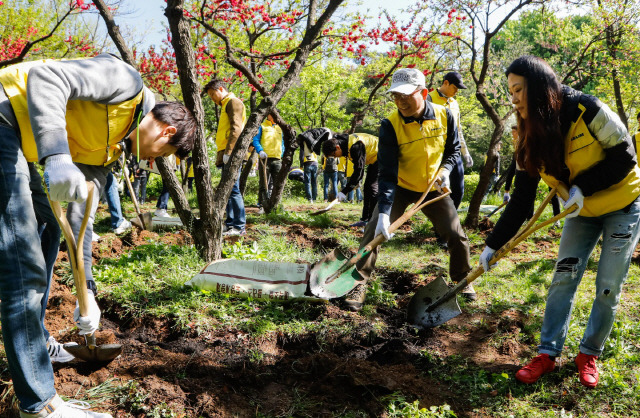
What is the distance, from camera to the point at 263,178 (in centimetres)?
721

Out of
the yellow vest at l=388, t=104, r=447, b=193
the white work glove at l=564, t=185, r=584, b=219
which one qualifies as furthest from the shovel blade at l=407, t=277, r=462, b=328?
the white work glove at l=564, t=185, r=584, b=219

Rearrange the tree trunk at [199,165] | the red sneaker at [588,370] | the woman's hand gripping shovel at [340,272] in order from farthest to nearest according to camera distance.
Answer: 1. the tree trunk at [199,165]
2. the woman's hand gripping shovel at [340,272]
3. the red sneaker at [588,370]

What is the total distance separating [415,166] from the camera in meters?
3.48

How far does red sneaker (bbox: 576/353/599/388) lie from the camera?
2299 millimetres

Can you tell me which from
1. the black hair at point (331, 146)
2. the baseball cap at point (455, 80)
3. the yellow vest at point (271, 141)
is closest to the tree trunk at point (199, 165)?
the black hair at point (331, 146)

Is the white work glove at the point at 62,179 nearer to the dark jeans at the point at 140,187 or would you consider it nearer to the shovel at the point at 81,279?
the shovel at the point at 81,279

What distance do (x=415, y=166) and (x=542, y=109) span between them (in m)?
1.44

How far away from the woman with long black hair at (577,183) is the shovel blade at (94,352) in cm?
223

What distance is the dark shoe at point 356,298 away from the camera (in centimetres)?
332

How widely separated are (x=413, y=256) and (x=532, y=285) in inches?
51.6

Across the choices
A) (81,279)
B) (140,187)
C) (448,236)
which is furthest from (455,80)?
(140,187)

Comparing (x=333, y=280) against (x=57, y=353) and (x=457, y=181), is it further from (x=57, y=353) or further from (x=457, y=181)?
(x=457, y=181)

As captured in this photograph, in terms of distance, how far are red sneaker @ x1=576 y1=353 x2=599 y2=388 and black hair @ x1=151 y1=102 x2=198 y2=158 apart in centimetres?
245

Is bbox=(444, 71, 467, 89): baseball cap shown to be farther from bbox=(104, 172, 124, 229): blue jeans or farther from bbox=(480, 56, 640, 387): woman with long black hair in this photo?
bbox=(104, 172, 124, 229): blue jeans
